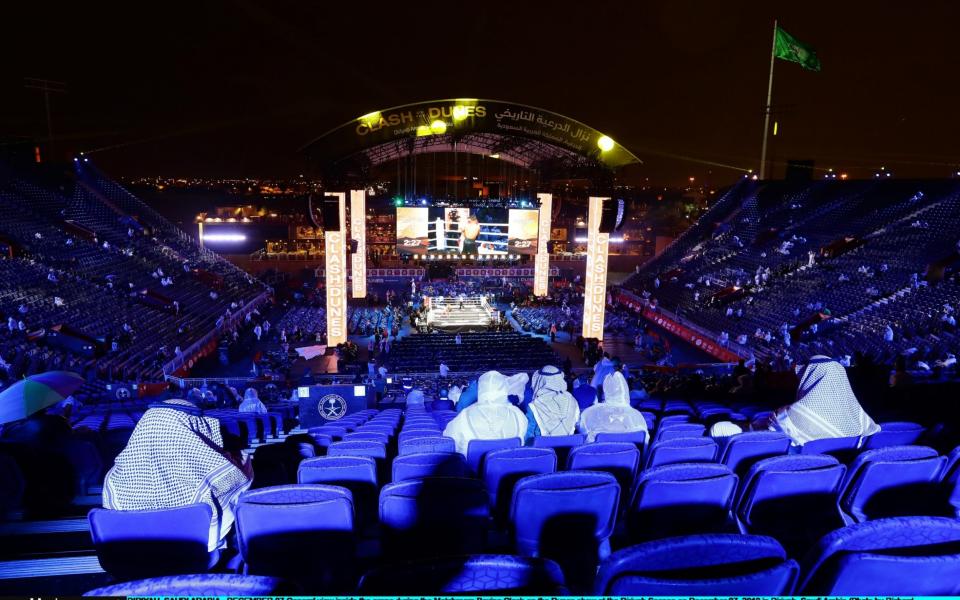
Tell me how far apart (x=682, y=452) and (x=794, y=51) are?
2980 centimetres

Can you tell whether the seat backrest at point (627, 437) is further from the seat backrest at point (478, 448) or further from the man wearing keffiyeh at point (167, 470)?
the man wearing keffiyeh at point (167, 470)

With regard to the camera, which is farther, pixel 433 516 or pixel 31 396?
pixel 31 396

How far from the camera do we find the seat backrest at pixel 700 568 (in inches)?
61.4

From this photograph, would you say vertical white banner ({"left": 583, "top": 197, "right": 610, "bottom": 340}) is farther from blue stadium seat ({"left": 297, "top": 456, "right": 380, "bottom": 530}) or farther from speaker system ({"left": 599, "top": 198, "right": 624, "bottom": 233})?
blue stadium seat ({"left": 297, "top": 456, "right": 380, "bottom": 530})

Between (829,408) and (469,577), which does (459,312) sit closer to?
(829,408)

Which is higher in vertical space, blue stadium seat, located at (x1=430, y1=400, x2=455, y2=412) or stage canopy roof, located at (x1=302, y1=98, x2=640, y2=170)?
stage canopy roof, located at (x1=302, y1=98, x2=640, y2=170)

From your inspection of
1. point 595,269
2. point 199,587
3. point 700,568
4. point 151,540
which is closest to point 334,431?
point 151,540

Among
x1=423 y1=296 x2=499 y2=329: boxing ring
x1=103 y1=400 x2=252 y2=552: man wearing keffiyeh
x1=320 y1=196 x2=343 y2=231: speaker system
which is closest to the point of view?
x1=103 y1=400 x2=252 y2=552: man wearing keffiyeh

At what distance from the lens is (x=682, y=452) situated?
12.4ft

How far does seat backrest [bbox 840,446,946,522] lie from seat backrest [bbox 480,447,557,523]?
1823 mm

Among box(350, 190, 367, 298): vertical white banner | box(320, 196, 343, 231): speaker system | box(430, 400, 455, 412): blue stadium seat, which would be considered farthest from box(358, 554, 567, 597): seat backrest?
box(350, 190, 367, 298): vertical white banner

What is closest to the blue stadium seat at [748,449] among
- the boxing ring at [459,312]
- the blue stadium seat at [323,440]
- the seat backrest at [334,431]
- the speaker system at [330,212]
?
the blue stadium seat at [323,440]

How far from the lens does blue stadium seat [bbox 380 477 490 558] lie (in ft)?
8.90

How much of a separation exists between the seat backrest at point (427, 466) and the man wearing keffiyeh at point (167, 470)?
1.07 m
